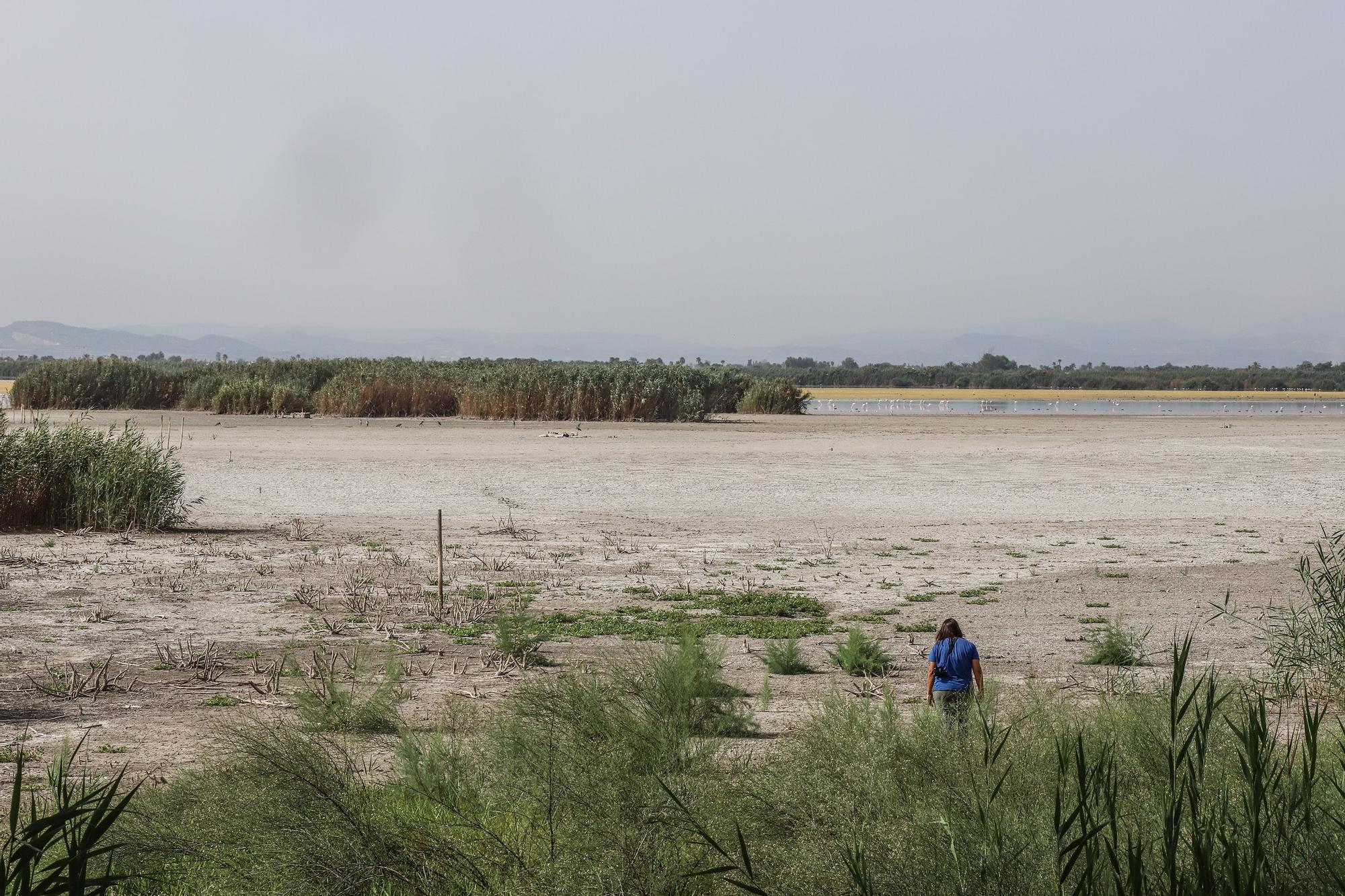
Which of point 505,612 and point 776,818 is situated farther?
point 505,612

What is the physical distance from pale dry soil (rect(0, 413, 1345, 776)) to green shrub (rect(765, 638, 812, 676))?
20 cm

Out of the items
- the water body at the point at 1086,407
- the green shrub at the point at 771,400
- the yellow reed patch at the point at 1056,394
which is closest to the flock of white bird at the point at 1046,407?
the water body at the point at 1086,407

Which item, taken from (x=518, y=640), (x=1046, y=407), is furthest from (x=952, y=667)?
(x=1046, y=407)

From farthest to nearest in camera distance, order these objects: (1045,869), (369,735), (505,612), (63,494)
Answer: (63,494)
(505,612)
(369,735)
(1045,869)

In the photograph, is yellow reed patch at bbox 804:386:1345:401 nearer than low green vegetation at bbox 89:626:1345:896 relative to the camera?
No

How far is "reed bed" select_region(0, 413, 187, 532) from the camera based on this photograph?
17812 mm

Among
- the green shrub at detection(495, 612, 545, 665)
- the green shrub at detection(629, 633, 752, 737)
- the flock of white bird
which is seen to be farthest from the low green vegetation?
the flock of white bird

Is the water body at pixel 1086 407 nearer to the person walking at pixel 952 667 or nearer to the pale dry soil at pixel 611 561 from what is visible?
the pale dry soil at pixel 611 561

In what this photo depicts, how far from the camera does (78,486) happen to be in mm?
17906

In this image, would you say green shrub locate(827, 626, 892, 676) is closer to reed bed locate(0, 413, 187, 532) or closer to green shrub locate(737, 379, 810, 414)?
reed bed locate(0, 413, 187, 532)

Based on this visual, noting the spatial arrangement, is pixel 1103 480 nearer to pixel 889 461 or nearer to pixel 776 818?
pixel 889 461

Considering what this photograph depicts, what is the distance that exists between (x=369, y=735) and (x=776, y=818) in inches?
144

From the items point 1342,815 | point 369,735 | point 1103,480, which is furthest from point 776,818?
point 1103,480

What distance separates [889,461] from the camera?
31.0 meters
